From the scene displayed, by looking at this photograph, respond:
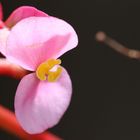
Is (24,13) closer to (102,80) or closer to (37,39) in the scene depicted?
(37,39)

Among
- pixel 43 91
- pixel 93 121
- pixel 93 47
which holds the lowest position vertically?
pixel 93 121

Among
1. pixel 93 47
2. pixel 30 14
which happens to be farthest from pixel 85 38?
pixel 30 14

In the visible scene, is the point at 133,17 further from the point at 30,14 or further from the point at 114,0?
the point at 30,14

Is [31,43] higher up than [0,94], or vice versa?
[31,43]

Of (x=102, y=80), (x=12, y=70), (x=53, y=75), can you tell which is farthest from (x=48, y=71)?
(x=102, y=80)

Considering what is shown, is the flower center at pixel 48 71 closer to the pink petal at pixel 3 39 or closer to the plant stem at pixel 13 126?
the pink petal at pixel 3 39

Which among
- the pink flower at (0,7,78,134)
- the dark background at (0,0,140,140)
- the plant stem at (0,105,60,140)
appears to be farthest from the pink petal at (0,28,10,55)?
the dark background at (0,0,140,140)

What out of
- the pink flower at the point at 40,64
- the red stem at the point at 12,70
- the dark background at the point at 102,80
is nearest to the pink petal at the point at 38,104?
the pink flower at the point at 40,64
